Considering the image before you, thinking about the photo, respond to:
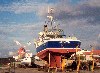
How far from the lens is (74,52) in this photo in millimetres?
78188

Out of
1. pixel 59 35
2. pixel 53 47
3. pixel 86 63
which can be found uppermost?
pixel 59 35

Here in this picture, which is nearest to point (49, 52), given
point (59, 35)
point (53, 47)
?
point (53, 47)

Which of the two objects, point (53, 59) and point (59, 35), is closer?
point (53, 59)

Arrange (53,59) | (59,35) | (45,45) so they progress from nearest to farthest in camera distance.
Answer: (53,59), (45,45), (59,35)

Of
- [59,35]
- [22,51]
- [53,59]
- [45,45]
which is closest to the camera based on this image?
[53,59]

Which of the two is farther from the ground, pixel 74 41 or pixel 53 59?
pixel 74 41

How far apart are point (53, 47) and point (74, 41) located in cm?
714

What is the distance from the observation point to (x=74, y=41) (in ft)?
262

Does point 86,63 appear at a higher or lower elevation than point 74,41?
lower

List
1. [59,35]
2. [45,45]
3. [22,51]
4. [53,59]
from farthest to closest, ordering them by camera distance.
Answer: [22,51], [59,35], [45,45], [53,59]

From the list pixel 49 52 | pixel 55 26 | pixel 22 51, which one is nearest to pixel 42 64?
pixel 49 52

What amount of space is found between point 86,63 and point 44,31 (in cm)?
2627

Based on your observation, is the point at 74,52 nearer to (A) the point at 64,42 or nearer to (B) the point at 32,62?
(A) the point at 64,42

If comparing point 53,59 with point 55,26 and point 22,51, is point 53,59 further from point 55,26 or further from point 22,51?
point 22,51
